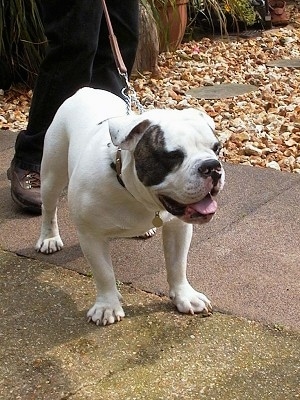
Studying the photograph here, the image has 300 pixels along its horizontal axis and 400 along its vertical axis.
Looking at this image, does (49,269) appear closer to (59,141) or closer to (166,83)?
(59,141)

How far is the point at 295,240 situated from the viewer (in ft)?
12.2

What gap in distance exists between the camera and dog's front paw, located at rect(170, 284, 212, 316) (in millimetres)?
3082

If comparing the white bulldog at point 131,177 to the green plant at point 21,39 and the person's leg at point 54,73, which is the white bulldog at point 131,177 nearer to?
the person's leg at point 54,73

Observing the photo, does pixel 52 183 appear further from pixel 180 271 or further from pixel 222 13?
pixel 222 13

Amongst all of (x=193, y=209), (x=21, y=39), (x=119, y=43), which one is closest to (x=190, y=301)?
(x=193, y=209)

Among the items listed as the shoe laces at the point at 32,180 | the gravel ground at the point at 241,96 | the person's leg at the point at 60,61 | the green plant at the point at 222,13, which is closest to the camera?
the person's leg at the point at 60,61

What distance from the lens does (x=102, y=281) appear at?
3.04 m

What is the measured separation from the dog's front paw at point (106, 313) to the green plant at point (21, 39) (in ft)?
13.6

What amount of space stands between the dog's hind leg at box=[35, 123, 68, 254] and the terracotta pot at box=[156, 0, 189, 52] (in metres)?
4.25

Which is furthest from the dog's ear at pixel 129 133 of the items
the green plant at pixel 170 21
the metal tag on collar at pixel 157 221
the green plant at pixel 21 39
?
the green plant at pixel 170 21

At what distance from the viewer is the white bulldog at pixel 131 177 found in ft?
8.52

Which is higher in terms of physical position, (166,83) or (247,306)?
(247,306)

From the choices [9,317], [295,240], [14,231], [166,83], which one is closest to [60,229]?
[14,231]

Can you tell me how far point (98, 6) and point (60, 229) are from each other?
45.6 inches
